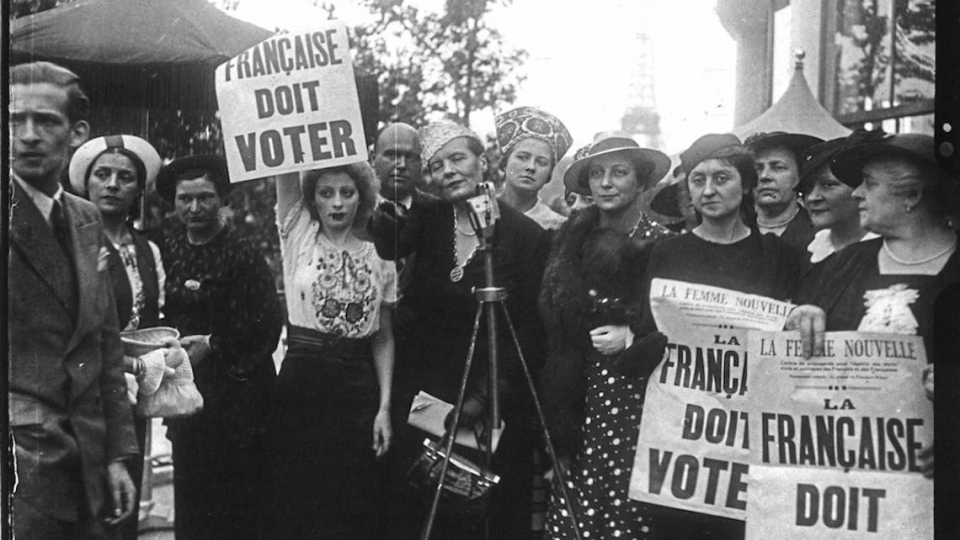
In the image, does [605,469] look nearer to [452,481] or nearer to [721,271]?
[452,481]

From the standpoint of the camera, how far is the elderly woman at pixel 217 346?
3.52 meters

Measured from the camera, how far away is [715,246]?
3.41 metres

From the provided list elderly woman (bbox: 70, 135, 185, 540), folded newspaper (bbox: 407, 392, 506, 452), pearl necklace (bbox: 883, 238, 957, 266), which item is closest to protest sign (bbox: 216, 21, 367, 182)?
elderly woman (bbox: 70, 135, 185, 540)

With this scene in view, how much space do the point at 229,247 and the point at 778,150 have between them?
1714mm

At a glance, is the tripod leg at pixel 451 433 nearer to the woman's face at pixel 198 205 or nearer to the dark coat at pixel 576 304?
the dark coat at pixel 576 304

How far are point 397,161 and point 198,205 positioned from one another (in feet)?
2.12

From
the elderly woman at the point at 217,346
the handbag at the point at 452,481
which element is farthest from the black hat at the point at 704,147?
the elderly woman at the point at 217,346

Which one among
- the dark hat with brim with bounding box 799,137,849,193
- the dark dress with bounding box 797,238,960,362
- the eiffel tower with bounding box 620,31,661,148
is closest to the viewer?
the dark dress with bounding box 797,238,960,362

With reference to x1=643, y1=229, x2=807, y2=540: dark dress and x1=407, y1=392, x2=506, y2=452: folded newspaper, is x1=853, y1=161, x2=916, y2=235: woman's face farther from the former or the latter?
Result: x1=407, y1=392, x2=506, y2=452: folded newspaper

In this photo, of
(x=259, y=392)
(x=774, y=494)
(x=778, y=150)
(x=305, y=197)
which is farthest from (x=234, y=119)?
(x=774, y=494)

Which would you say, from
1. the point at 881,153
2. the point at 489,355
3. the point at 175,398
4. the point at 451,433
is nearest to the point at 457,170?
the point at 489,355

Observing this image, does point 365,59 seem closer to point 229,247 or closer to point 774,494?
point 229,247

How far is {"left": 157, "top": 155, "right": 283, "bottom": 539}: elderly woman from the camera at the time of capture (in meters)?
3.52

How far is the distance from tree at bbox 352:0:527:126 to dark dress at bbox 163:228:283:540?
0.69 m
